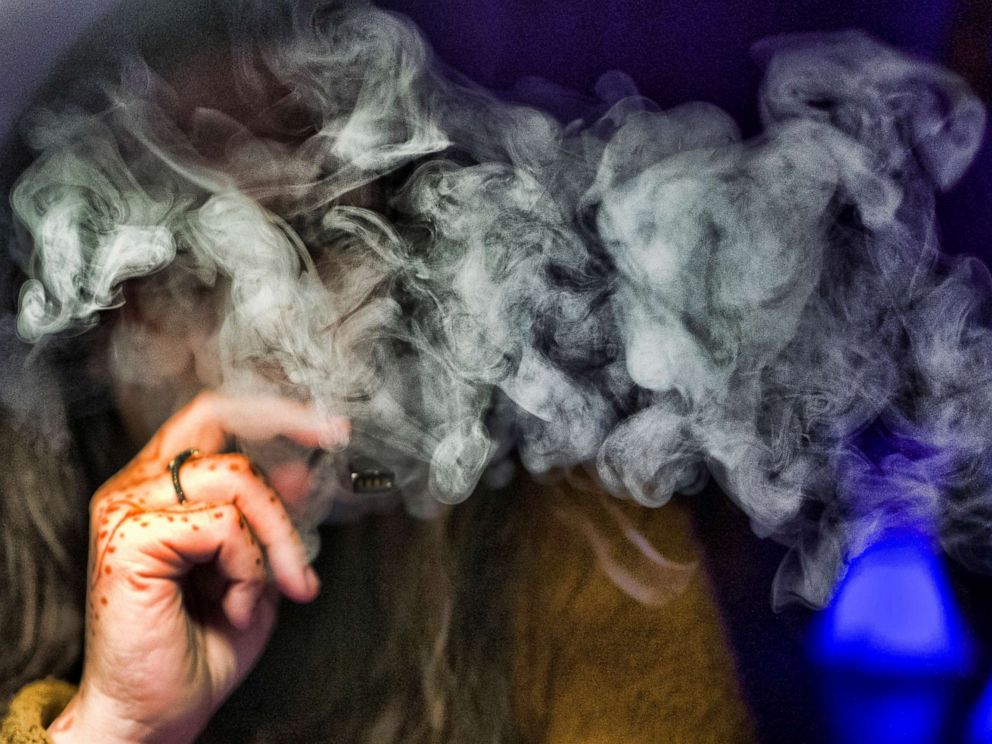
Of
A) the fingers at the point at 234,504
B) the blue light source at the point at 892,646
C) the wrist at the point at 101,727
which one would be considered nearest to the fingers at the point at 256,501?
the fingers at the point at 234,504

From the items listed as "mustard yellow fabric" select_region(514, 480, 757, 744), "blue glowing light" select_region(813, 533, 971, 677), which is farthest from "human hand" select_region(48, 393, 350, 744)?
"blue glowing light" select_region(813, 533, 971, 677)

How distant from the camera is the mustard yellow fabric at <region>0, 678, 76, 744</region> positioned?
646 millimetres

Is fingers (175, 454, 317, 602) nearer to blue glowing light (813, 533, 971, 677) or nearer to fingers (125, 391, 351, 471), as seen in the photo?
fingers (125, 391, 351, 471)

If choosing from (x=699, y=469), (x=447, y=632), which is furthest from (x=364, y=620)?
(x=699, y=469)

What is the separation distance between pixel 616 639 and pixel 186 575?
353mm

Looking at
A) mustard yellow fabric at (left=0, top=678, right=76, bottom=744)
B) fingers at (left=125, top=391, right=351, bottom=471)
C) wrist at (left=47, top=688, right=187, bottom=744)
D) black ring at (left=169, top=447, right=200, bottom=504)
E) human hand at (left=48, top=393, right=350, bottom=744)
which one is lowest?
mustard yellow fabric at (left=0, top=678, right=76, bottom=744)

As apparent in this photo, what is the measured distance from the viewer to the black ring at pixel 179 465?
24.2 inches

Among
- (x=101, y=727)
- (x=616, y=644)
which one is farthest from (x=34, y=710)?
(x=616, y=644)

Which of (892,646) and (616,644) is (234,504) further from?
(892,646)

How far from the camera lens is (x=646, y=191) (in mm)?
722

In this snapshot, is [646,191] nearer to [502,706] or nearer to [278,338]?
[278,338]

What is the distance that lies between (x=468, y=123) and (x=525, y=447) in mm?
281

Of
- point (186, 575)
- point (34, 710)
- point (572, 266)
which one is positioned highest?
point (572, 266)

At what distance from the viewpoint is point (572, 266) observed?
2.34ft
